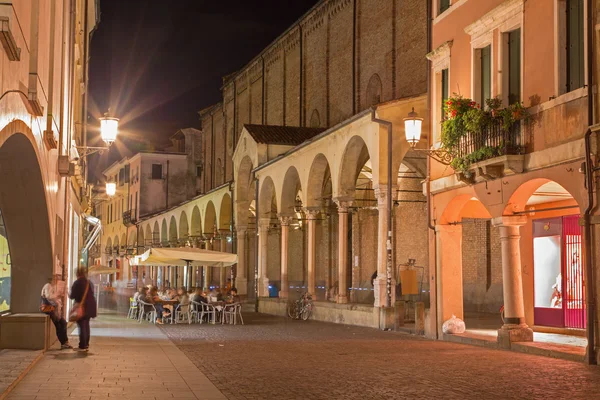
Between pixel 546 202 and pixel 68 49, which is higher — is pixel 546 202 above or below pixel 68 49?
below

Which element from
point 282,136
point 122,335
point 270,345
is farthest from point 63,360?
point 282,136

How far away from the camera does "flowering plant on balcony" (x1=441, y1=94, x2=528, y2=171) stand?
1538cm

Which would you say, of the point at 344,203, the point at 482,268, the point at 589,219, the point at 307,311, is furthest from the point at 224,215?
the point at 589,219

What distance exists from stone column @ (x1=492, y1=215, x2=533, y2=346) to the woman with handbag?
25.5ft

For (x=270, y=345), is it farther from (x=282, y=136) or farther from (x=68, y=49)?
(x=282, y=136)

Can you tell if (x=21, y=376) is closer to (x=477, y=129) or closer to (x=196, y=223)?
(x=477, y=129)

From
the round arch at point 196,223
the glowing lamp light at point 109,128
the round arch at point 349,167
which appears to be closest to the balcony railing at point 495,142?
the glowing lamp light at point 109,128

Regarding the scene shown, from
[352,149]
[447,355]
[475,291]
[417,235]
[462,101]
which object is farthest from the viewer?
[417,235]

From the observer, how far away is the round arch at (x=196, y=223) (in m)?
48.3

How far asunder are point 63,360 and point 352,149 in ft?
43.0

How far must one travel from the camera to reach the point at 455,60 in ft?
60.9

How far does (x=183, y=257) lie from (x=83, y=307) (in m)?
10.4

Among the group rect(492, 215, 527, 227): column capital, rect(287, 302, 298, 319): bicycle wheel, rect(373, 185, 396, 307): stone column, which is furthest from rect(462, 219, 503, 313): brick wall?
rect(492, 215, 527, 227): column capital

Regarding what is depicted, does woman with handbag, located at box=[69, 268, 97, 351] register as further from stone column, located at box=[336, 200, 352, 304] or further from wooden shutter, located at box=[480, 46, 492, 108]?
stone column, located at box=[336, 200, 352, 304]
